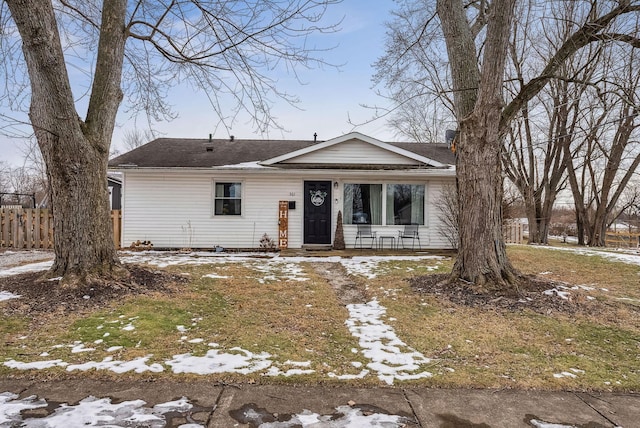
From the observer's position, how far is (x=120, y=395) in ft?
9.65

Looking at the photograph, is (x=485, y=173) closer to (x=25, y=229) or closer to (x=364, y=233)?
(x=364, y=233)

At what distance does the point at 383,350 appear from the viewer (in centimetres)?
405

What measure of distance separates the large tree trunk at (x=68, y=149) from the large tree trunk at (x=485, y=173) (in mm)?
5823

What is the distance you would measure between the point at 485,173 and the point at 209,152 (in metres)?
10.0

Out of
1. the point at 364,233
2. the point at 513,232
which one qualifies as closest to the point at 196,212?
the point at 364,233

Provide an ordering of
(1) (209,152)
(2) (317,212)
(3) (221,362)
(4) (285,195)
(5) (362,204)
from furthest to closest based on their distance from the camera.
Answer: (1) (209,152)
(5) (362,204)
(2) (317,212)
(4) (285,195)
(3) (221,362)

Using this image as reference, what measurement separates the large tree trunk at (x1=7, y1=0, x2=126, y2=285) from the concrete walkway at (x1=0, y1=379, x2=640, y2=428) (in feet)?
10.4

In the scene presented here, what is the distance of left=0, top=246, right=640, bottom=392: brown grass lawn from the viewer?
11.4 ft

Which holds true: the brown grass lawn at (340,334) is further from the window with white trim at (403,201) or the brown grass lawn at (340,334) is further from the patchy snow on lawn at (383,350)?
the window with white trim at (403,201)

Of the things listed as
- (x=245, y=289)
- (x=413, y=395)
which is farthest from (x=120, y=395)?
(x=245, y=289)

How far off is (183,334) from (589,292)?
667cm

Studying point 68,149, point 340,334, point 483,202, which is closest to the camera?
point 340,334

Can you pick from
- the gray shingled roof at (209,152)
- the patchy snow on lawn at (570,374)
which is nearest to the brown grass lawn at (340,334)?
the patchy snow on lawn at (570,374)

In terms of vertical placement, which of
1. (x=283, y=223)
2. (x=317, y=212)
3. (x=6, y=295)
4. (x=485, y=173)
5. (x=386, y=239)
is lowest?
(x=6, y=295)
